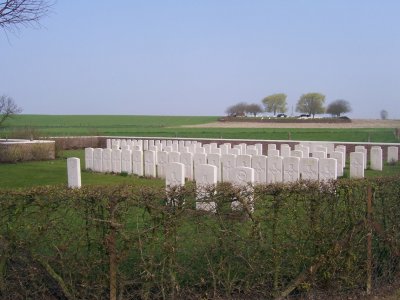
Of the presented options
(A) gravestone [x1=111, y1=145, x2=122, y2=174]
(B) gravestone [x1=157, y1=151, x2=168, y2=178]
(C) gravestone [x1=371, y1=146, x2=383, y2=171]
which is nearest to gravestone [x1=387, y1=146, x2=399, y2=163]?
(C) gravestone [x1=371, y1=146, x2=383, y2=171]

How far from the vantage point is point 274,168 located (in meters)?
12.9

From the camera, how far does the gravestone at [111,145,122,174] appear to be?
18047mm

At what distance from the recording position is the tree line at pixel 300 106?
78506mm

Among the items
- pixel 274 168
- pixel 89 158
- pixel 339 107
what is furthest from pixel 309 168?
pixel 339 107

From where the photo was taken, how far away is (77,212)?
4.40 meters

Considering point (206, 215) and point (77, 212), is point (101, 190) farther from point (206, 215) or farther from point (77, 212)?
point (206, 215)

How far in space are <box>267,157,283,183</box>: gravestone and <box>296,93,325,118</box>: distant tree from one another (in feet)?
236

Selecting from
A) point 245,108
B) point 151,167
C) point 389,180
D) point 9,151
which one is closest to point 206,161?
point 151,167

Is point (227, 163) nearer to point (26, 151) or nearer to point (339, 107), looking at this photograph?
point (26, 151)

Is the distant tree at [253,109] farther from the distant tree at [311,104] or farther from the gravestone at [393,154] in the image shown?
the gravestone at [393,154]

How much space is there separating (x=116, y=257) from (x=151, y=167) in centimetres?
1245

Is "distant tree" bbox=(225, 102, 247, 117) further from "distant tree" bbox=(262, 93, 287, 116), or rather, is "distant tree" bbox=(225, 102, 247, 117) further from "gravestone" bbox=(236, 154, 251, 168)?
"gravestone" bbox=(236, 154, 251, 168)

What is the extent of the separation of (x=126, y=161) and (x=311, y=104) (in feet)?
234

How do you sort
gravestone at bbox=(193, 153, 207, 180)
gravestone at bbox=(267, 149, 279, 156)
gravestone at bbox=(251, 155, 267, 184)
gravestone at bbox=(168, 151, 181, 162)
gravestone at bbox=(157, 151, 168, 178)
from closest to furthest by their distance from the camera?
1. gravestone at bbox=(251, 155, 267, 184)
2. gravestone at bbox=(193, 153, 207, 180)
3. gravestone at bbox=(168, 151, 181, 162)
4. gravestone at bbox=(157, 151, 168, 178)
5. gravestone at bbox=(267, 149, 279, 156)
